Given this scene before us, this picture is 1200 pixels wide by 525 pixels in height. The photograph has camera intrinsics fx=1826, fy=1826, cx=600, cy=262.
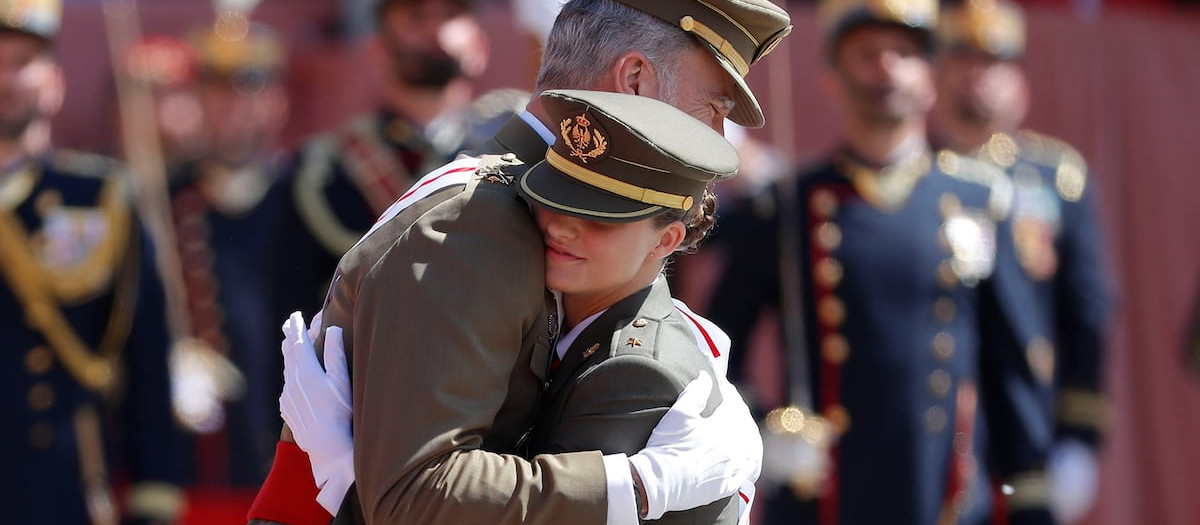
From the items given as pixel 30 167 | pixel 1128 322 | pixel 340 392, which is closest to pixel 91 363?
pixel 30 167

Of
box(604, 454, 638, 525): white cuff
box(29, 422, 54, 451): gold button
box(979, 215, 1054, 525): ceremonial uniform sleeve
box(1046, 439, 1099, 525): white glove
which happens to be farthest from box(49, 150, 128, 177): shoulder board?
box(604, 454, 638, 525): white cuff

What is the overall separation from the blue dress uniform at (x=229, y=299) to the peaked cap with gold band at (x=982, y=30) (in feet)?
8.13

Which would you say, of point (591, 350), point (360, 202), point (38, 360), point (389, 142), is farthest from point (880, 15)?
point (591, 350)

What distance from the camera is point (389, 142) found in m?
5.39

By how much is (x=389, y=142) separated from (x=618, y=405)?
10.2 feet

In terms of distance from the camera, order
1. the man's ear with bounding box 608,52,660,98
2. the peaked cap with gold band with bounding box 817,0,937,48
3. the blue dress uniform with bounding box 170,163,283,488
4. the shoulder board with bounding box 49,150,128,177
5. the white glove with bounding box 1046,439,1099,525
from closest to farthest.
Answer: the man's ear with bounding box 608,52,660,98, the shoulder board with bounding box 49,150,128,177, the peaked cap with gold band with bounding box 817,0,937,48, the white glove with bounding box 1046,439,1099,525, the blue dress uniform with bounding box 170,163,283,488

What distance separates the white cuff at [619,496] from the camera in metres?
2.34

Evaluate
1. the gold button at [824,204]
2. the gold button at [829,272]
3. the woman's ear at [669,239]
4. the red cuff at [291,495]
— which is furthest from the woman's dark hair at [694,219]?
the gold button at [824,204]

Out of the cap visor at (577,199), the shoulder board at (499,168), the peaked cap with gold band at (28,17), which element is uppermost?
the peaked cap with gold band at (28,17)

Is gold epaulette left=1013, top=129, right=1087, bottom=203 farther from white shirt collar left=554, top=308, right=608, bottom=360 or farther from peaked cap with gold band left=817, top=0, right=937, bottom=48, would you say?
white shirt collar left=554, top=308, right=608, bottom=360

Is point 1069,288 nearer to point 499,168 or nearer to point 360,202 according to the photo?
point 360,202

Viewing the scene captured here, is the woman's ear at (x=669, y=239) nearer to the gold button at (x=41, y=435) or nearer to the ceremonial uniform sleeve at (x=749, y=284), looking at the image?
the ceremonial uniform sleeve at (x=749, y=284)

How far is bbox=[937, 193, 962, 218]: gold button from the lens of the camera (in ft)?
18.3

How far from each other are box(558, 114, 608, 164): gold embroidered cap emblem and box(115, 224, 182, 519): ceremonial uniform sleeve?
131 inches
